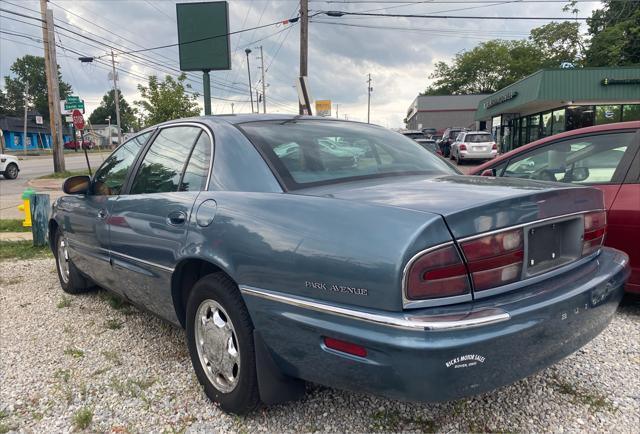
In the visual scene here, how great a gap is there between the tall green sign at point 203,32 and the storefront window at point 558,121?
17178mm

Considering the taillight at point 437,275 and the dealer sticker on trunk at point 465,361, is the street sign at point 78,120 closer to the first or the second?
the taillight at point 437,275

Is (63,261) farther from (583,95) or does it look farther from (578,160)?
(583,95)

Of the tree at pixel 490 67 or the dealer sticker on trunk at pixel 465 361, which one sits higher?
the tree at pixel 490 67

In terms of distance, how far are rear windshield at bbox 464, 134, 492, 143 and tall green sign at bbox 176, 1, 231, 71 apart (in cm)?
1252

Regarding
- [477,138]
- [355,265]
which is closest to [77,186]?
[355,265]

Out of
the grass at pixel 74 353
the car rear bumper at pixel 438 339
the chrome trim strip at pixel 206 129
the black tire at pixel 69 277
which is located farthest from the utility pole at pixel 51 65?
the car rear bumper at pixel 438 339

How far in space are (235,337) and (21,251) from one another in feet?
19.5

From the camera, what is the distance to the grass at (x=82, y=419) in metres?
2.51

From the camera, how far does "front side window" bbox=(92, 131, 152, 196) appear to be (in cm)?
362

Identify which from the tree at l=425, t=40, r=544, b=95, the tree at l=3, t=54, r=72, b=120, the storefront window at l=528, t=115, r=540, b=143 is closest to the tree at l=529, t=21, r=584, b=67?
the tree at l=425, t=40, r=544, b=95

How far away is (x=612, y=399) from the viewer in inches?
103

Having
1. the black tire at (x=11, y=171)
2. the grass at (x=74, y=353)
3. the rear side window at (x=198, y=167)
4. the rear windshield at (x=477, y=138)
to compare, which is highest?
the rear windshield at (x=477, y=138)

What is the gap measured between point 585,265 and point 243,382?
69.6 inches

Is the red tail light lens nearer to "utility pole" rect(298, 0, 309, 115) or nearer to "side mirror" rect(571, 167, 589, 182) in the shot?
"side mirror" rect(571, 167, 589, 182)
